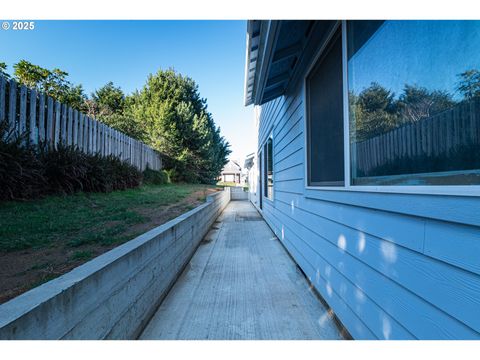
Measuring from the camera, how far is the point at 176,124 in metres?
14.2

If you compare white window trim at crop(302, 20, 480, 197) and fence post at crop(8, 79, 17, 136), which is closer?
white window trim at crop(302, 20, 480, 197)

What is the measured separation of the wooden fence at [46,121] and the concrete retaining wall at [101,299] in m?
3.53

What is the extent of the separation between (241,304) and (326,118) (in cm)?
205

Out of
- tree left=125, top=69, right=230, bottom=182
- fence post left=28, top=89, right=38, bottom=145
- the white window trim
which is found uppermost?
tree left=125, top=69, right=230, bottom=182

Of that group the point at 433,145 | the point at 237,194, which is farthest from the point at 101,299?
the point at 237,194

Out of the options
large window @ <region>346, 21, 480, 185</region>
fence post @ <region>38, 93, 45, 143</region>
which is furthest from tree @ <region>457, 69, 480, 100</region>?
fence post @ <region>38, 93, 45, 143</region>

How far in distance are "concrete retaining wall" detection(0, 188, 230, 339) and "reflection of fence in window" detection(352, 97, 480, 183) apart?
184cm

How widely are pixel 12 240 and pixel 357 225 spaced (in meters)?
2.95

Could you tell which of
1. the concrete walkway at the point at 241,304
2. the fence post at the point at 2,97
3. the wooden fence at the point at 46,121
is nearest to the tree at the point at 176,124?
the wooden fence at the point at 46,121

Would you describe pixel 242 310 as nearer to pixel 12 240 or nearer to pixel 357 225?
pixel 357 225

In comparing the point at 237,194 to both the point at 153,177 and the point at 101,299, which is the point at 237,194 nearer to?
the point at 153,177

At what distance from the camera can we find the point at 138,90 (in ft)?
58.5

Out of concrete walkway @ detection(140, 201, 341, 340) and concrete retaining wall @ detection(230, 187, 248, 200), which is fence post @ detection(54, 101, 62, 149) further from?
concrete retaining wall @ detection(230, 187, 248, 200)

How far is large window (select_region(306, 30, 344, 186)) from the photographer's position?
73.2 inches
